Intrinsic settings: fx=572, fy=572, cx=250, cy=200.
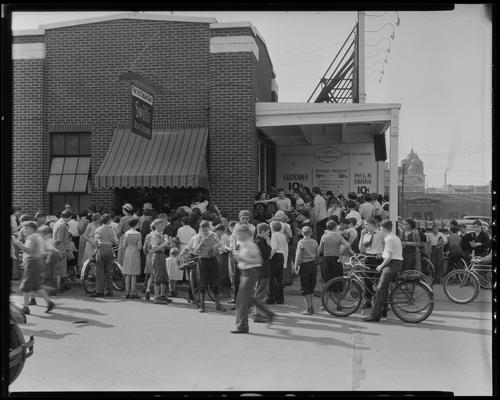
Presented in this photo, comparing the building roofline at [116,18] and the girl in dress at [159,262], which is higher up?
the building roofline at [116,18]

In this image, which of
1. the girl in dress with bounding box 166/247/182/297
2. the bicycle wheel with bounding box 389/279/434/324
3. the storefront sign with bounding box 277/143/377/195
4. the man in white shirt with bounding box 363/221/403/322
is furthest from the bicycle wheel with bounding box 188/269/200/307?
the storefront sign with bounding box 277/143/377/195

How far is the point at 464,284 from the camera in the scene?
11969 mm

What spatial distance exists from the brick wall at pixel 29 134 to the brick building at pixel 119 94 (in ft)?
0.08

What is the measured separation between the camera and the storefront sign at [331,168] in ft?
65.2

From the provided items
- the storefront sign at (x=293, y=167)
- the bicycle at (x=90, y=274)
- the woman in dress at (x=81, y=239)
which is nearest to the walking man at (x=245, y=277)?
the bicycle at (x=90, y=274)

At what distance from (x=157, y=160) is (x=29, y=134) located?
355 cm

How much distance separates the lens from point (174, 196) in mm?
14891

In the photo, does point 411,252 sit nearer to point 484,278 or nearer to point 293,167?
point 484,278

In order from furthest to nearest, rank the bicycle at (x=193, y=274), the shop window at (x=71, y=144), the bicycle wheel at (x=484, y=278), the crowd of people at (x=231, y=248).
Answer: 1. the shop window at (x=71, y=144)
2. the bicycle wheel at (x=484, y=278)
3. the bicycle at (x=193, y=274)
4. the crowd of people at (x=231, y=248)

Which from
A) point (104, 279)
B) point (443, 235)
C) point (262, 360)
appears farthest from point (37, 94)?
point (443, 235)

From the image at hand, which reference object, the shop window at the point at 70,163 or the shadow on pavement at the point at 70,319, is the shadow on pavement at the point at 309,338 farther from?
the shop window at the point at 70,163

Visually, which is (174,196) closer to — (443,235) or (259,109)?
(259,109)

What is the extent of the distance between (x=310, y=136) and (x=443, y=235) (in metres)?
5.61
